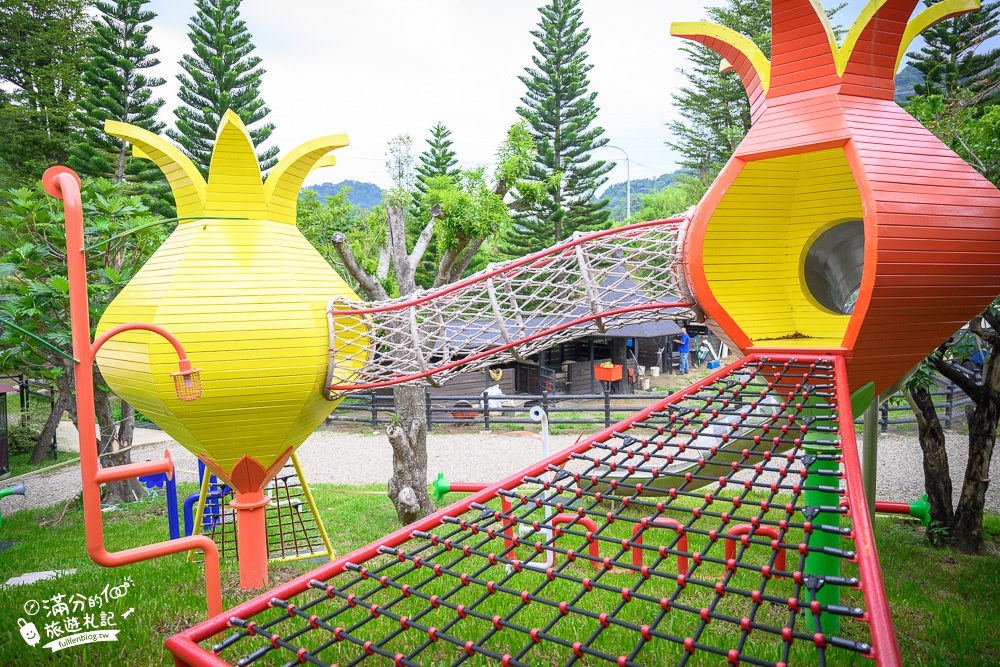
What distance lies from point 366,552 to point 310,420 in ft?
7.88

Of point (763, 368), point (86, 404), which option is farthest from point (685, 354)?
point (86, 404)


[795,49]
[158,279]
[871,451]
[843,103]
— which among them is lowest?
[871,451]

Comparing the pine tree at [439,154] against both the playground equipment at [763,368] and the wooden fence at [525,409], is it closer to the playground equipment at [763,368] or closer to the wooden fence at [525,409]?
the wooden fence at [525,409]

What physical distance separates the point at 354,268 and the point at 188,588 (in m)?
3.72

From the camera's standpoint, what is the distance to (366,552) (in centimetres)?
296

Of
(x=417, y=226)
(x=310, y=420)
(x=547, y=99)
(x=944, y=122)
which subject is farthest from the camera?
(x=547, y=99)

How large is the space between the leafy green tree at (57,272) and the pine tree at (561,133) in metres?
→ 11.5

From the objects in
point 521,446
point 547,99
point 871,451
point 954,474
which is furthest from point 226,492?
point 547,99

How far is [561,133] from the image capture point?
18609 millimetres

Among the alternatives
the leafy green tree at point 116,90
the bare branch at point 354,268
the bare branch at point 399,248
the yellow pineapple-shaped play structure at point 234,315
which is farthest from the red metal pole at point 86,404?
the leafy green tree at point 116,90

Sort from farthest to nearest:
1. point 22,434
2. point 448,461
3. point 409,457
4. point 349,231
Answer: point 349,231, point 22,434, point 448,461, point 409,457

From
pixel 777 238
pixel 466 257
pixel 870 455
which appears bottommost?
pixel 870 455

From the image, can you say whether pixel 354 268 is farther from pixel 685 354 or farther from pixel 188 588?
pixel 685 354

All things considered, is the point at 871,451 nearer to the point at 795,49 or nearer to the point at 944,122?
the point at 795,49
